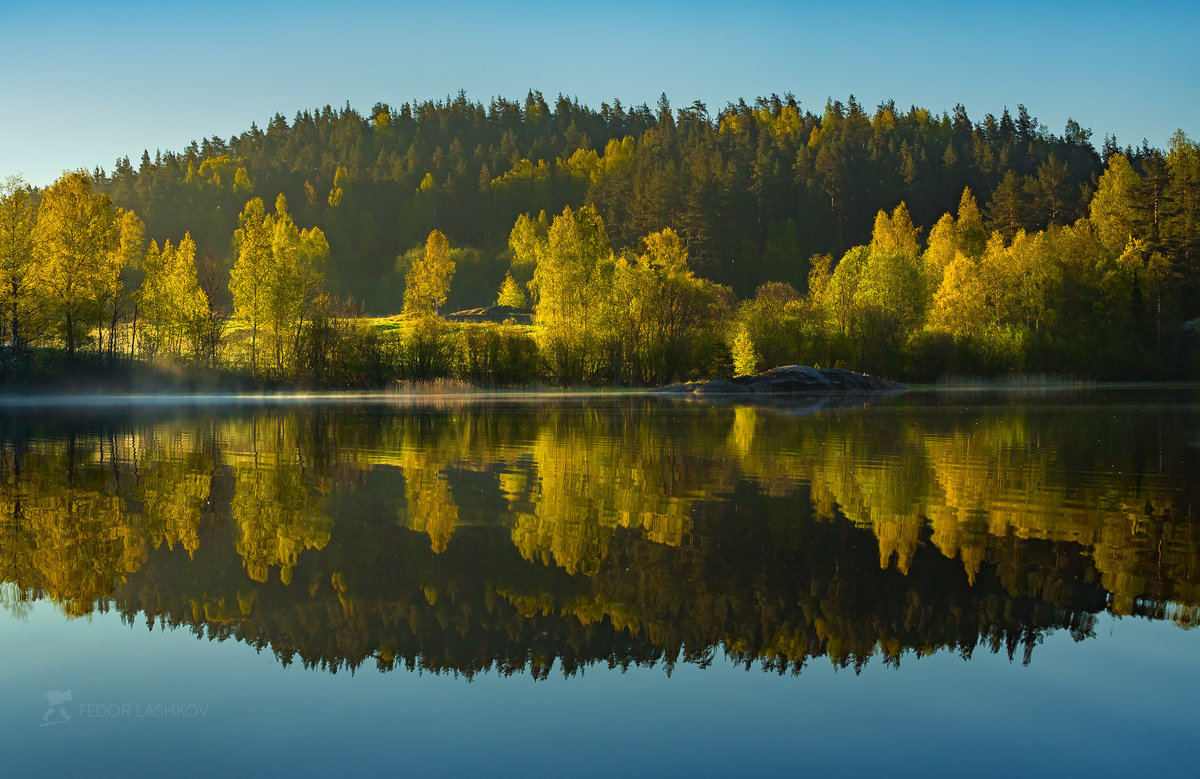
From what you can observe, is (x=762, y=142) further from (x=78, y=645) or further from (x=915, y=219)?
(x=78, y=645)

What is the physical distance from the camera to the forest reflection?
6152 mm

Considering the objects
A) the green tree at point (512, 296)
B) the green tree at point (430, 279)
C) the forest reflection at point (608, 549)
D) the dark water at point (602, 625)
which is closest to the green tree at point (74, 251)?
the forest reflection at point (608, 549)

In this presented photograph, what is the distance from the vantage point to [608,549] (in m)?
8.45

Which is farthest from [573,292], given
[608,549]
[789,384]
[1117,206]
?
[608,549]

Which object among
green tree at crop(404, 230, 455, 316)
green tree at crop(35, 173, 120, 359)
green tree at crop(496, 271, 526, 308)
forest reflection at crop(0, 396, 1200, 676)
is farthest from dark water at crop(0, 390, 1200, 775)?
green tree at crop(496, 271, 526, 308)

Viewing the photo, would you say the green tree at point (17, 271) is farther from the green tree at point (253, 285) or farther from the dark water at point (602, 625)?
the dark water at point (602, 625)

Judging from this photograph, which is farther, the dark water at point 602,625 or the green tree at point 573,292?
the green tree at point 573,292

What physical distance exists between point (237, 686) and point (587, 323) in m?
55.9

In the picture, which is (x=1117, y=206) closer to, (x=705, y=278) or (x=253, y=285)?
(x=705, y=278)

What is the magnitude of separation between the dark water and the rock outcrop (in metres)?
39.2

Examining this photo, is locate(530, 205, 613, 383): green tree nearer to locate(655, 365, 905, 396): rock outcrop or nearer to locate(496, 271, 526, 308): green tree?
locate(655, 365, 905, 396): rock outcrop

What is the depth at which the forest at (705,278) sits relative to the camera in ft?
178

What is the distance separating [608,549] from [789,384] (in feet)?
153

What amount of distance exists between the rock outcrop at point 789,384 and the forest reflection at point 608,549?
114ft
